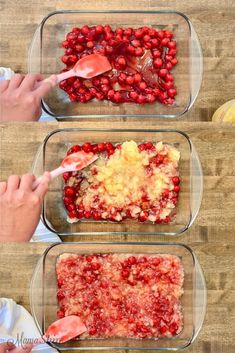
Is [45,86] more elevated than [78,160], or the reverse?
[45,86]

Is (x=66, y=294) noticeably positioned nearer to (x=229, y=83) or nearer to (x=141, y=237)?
(x=141, y=237)

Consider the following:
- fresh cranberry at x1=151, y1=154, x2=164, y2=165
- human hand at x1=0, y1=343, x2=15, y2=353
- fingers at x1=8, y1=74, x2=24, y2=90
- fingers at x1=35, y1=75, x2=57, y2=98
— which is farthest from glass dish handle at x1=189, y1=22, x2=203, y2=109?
human hand at x1=0, y1=343, x2=15, y2=353

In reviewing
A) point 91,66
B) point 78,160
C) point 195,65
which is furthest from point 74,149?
point 195,65

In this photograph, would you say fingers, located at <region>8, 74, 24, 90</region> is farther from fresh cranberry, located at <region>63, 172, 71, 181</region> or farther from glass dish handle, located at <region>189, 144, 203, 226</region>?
glass dish handle, located at <region>189, 144, 203, 226</region>

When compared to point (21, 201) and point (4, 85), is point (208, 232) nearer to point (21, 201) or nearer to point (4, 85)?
point (21, 201)

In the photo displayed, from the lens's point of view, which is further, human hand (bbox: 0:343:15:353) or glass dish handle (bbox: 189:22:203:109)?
glass dish handle (bbox: 189:22:203:109)

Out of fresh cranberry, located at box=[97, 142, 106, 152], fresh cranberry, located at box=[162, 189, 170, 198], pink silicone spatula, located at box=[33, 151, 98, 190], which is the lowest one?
fresh cranberry, located at box=[162, 189, 170, 198]

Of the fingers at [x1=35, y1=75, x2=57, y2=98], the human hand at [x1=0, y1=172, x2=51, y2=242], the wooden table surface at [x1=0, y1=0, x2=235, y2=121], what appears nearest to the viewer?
the human hand at [x1=0, y1=172, x2=51, y2=242]
